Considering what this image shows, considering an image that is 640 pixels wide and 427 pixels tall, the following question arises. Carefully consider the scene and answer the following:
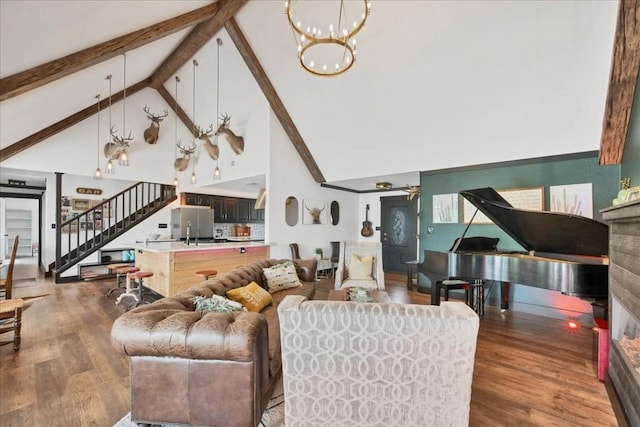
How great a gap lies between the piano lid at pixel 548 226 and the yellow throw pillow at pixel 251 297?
243 centimetres

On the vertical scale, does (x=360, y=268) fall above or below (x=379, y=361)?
below

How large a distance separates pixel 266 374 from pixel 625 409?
247 cm

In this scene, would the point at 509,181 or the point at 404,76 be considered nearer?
the point at 404,76

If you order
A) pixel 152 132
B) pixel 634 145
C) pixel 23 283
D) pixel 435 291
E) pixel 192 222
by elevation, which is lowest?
pixel 23 283

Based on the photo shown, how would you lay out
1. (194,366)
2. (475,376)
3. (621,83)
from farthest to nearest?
(621,83), (475,376), (194,366)

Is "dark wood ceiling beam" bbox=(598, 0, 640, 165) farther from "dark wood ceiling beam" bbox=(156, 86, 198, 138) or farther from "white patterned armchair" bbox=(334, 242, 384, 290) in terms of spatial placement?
"dark wood ceiling beam" bbox=(156, 86, 198, 138)

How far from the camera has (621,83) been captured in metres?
3.02

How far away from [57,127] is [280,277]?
237 inches

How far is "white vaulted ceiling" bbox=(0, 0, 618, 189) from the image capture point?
117 inches

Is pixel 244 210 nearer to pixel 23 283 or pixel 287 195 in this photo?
pixel 287 195

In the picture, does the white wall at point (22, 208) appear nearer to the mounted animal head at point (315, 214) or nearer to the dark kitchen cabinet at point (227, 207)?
the dark kitchen cabinet at point (227, 207)

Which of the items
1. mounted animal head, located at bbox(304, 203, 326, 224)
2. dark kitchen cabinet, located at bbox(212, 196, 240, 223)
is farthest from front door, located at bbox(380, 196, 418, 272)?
dark kitchen cabinet, located at bbox(212, 196, 240, 223)

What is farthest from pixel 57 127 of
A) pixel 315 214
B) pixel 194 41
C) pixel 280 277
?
pixel 280 277

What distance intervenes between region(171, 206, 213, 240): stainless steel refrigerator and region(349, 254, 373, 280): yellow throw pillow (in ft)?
15.2
